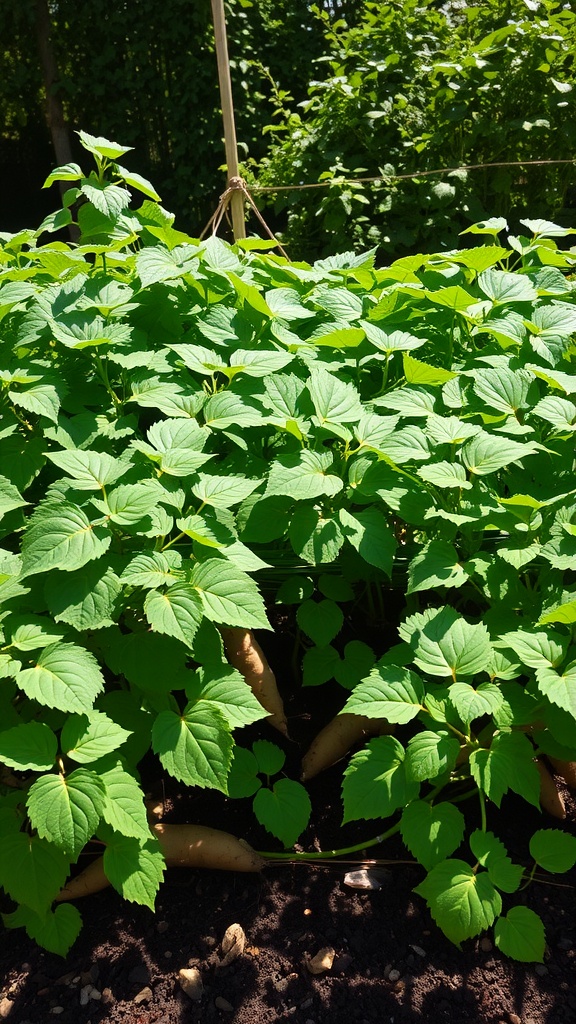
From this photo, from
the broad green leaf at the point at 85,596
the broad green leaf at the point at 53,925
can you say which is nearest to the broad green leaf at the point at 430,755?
the broad green leaf at the point at 85,596

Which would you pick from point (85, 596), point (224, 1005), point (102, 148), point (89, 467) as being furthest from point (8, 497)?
point (224, 1005)

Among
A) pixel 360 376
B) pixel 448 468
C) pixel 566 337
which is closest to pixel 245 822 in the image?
pixel 448 468

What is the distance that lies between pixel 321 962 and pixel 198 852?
12.3 inches

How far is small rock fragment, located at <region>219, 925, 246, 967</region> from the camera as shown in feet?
4.71

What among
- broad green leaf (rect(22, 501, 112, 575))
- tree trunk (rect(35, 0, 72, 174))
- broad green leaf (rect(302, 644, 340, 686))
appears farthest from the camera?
tree trunk (rect(35, 0, 72, 174))

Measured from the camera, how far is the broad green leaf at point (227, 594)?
50.8 inches

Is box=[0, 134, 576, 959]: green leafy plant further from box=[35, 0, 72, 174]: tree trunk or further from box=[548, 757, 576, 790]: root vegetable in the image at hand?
box=[35, 0, 72, 174]: tree trunk

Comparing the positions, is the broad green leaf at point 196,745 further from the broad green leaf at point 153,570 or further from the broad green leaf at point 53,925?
the broad green leaf at point 53,925

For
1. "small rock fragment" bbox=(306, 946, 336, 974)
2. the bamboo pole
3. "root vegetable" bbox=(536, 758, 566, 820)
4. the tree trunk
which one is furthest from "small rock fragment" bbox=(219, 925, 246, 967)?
the tree trunk

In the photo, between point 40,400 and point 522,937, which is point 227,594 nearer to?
point 40,400

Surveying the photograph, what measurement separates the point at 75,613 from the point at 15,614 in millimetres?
114

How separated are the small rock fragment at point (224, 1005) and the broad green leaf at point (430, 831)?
0.41 metres

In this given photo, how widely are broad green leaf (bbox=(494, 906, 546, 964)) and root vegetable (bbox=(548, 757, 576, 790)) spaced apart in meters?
0.39

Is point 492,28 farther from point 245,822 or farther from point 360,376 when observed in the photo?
point 245,822
